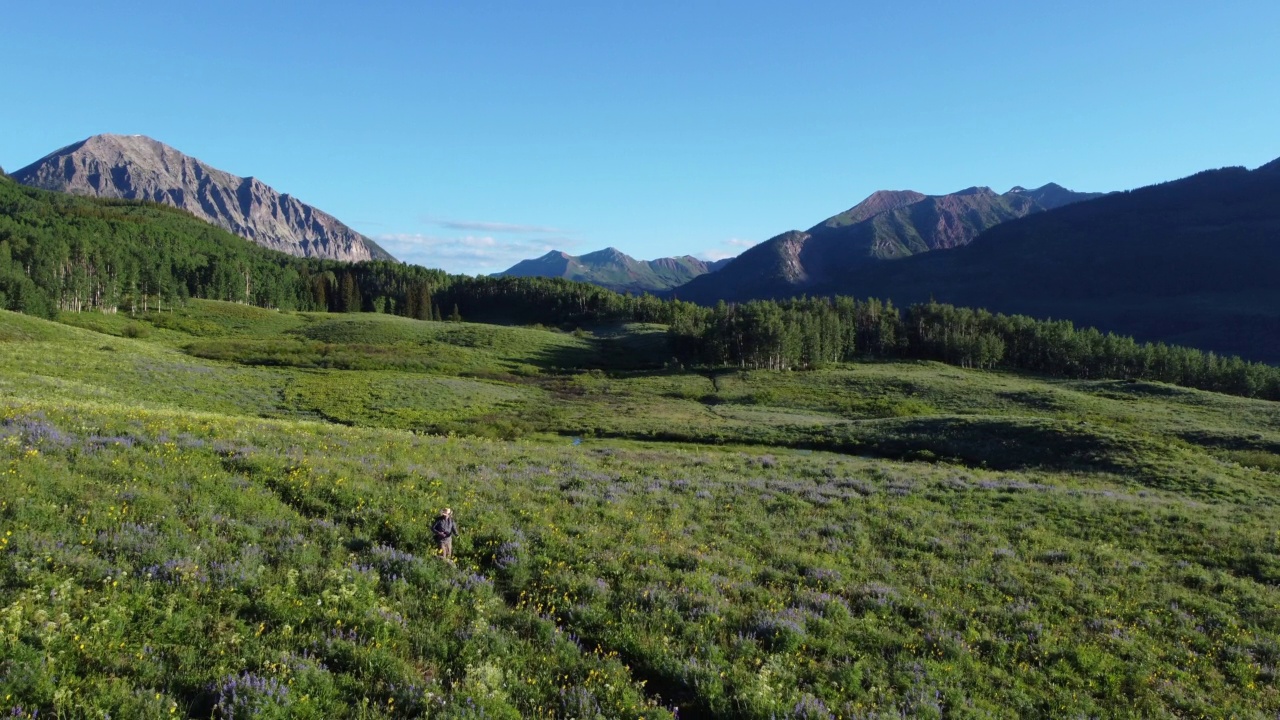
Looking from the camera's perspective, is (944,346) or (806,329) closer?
(806,329)

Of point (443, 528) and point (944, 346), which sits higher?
point (944, 346)

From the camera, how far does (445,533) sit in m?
12.1

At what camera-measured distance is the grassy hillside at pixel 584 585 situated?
8070mm

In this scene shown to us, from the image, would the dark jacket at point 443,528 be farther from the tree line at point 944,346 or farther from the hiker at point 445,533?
the tree line at point 944,346

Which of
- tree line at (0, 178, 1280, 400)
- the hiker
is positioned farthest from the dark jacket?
tree line at (0, 178, 1280, 400)

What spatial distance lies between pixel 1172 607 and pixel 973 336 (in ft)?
464

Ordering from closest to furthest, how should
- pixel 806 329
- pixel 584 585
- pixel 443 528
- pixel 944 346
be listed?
pixel 584 585
pixel 443 528
pixel 806 329
pixel 944 346

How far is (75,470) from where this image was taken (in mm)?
12898

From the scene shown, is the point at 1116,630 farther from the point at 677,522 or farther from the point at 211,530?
the point at 211,530

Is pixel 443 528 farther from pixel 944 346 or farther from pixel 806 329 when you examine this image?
pixel 944 346

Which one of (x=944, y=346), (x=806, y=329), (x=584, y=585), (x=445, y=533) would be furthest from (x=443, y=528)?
(x=944, y=346)

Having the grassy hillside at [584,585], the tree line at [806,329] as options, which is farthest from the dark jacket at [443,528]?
the tree line at [806,329]

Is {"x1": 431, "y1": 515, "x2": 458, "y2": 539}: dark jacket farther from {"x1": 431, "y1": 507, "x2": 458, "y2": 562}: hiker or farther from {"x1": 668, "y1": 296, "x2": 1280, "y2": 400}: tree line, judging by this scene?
{"x1": 668, "y1": 296, "x2": 1280, "y2": 400}: tree line

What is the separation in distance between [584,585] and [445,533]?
3017 mm
